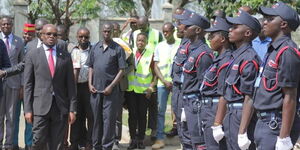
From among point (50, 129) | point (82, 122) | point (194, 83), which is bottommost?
point (82, 122)

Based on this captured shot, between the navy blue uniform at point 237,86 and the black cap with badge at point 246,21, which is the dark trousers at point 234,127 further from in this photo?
the black cap with badge at point 246,21

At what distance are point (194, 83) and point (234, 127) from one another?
1632 millimetres

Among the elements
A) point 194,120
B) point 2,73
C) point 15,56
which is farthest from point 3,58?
point 194,120

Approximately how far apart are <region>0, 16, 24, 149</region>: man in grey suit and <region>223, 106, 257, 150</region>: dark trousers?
14.6ft

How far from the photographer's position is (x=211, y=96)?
6395 mm

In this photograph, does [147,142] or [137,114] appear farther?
[147,142]

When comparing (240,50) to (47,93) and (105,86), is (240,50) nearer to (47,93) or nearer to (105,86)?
(47,93)

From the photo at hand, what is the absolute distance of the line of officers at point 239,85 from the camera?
481 centimetres

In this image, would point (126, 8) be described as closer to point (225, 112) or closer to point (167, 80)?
point (167, 80)

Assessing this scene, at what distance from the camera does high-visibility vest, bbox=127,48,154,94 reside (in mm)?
9531

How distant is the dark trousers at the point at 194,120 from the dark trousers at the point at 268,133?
1.78 m

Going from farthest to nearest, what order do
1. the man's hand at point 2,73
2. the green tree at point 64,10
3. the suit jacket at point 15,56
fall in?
the green tree at point 64,10 < the suit jacket at point 15,56 < the man's hand at point 2,73

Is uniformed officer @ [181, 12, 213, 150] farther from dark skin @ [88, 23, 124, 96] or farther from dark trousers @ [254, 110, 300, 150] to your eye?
dark trousers @ [254, 110, 300, 150]

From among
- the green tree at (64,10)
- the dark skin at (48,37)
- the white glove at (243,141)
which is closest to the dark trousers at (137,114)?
the dark skin at (48,37)
